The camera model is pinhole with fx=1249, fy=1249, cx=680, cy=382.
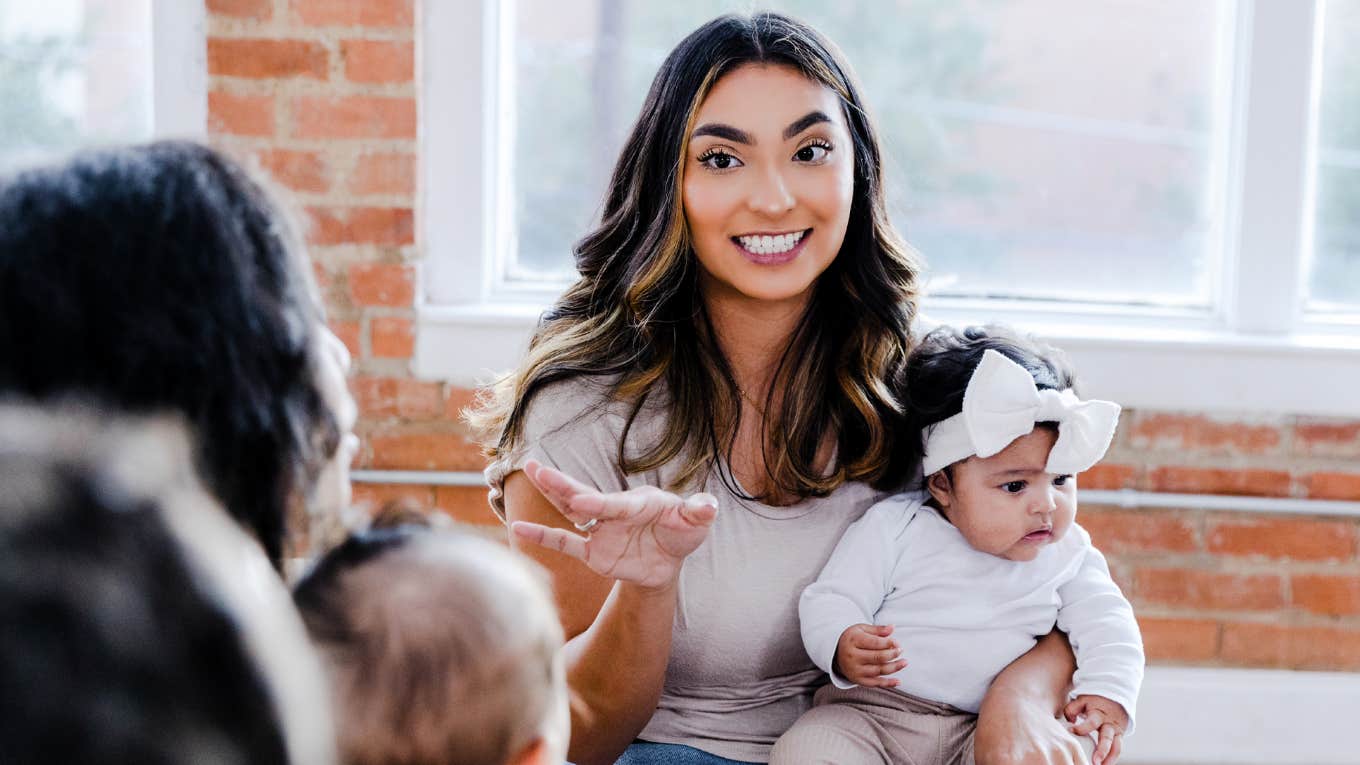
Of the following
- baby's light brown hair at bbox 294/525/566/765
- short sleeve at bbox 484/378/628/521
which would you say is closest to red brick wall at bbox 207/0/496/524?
short sleeve at bbox 484/378/628/521

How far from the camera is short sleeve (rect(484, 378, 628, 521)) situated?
1.62m

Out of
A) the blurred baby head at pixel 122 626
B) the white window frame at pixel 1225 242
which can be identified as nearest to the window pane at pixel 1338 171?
the white window frame at pixel 1225 242

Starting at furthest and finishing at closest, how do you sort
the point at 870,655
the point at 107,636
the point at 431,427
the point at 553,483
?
the point at 431,427 < the point at 870,655 < the point at 553,483 < the point at 107,636

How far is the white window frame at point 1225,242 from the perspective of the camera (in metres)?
2.27

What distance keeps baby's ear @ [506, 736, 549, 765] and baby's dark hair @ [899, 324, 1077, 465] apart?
2.89 ft

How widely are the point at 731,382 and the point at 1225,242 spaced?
1.23m

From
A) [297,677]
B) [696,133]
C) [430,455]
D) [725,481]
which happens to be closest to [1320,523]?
[725,481]

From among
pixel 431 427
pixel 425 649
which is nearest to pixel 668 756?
pixel 425 649

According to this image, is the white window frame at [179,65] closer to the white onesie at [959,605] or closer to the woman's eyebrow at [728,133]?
the woman's eyebrow at [728,133]

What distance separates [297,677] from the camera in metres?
0.63

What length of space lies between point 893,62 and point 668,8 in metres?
0.44

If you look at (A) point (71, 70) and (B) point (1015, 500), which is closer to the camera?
(B) point (1015, 500)

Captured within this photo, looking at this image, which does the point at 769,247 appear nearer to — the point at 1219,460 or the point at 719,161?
the point at 719,161

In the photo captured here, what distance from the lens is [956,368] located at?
171 centimetres
